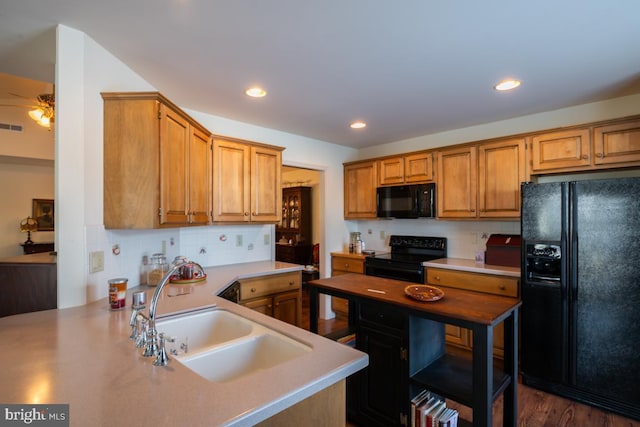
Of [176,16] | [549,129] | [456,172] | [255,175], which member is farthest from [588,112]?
[176,16]

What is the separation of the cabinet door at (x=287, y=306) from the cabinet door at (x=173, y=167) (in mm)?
1172

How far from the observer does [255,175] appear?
3.10 metres

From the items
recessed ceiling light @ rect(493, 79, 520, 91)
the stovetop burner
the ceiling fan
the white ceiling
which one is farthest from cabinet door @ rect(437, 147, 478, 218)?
the ceiling fan

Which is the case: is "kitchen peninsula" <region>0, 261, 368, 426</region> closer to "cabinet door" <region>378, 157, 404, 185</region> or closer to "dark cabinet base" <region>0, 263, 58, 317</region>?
"dark cabinet base" <region>0, 263, 58, 317</region>

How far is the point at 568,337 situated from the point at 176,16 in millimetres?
3372

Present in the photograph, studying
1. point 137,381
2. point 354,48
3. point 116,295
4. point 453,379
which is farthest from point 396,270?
point 137,381

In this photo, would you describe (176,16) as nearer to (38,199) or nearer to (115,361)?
(115,361)

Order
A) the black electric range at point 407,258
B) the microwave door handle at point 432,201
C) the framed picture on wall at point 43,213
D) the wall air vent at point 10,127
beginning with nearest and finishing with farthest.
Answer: the black electric range at point 407,258 → the microwave door handle at point 432,201 → the wall air vent at point 10,127 → the framed picture on wall at point 43,213

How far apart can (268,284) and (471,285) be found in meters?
1.96

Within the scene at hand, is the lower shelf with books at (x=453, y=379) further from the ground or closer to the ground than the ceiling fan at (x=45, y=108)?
closer to the ground

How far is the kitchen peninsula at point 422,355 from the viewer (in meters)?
1.48

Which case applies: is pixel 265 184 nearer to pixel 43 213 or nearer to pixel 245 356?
pixel 245 356

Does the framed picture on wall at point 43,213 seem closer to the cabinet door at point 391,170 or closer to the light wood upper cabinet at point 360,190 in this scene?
the light wood upper cabinet at point 360,190

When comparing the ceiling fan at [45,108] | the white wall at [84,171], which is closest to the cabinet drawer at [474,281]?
the white wall at [84,171]
